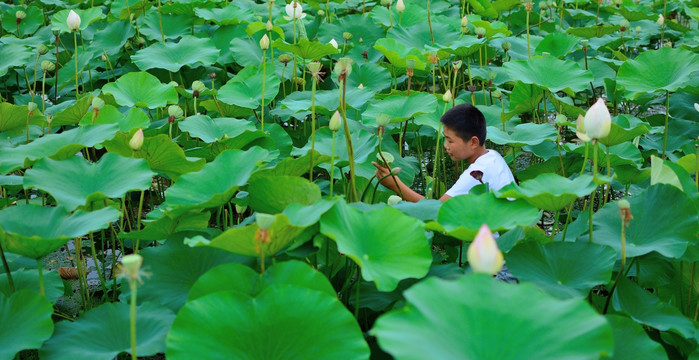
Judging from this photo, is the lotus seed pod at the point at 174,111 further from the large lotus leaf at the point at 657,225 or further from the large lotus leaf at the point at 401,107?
the large lotus leaf at the point at 657,225

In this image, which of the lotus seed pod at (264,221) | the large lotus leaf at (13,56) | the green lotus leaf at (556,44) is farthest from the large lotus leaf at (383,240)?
the large lotus leaf at (13,56)

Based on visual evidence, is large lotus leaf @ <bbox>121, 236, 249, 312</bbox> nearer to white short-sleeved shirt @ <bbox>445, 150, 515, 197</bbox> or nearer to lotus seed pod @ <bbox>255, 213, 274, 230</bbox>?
lotus seed pod @ <bbox>255, 213, 274, 230</bbox>

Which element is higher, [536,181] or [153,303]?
[536,181]

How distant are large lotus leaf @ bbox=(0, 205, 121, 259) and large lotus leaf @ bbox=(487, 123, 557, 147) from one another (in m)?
1.14

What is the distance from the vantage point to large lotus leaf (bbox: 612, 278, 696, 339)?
1.35m

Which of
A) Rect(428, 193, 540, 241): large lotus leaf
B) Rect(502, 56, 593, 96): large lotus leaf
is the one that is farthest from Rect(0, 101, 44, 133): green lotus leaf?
Rect(502, 56, 593, 96): large lotus leaf

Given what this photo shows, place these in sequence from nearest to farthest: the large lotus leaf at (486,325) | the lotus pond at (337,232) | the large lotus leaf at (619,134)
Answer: the large lotus leaf at (486,325) → the lotus pond at (337,232) → the large lotus leaf at (619,134)

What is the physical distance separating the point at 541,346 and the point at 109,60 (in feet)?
8.48

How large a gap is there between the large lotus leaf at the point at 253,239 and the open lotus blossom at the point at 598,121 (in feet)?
1.83

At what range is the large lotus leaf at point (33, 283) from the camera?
1467 mm

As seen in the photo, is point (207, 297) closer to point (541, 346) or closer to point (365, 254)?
point (365, 254)

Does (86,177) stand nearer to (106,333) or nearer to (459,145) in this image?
(106,333)

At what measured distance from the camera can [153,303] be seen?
1.37 m

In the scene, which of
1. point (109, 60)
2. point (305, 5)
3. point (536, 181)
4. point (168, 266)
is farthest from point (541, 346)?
point (305, 5)
